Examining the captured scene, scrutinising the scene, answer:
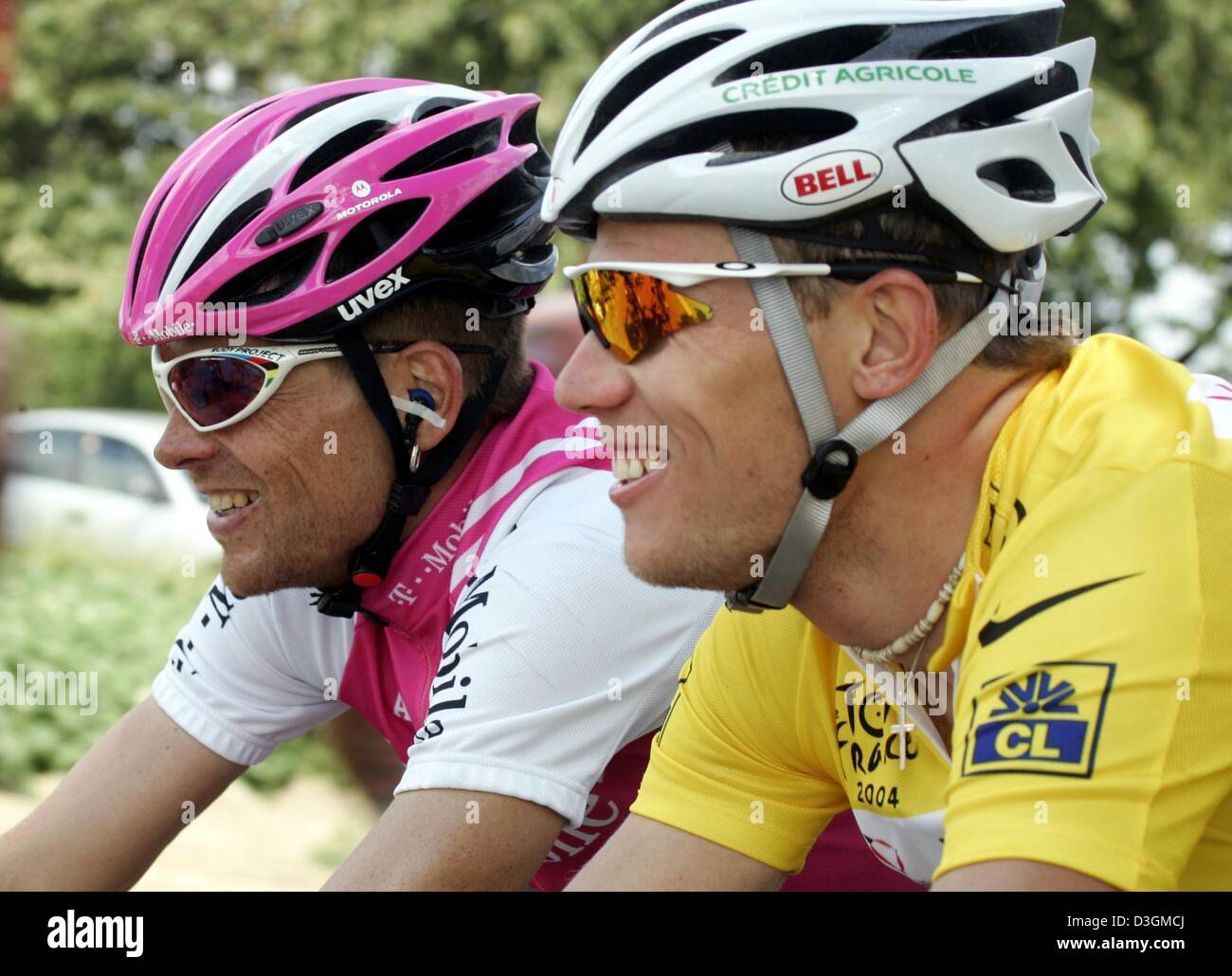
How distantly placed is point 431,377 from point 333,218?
1.28ft

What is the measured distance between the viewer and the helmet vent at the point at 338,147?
10.1 feet

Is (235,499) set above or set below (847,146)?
below

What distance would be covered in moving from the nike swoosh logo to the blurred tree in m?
11.5

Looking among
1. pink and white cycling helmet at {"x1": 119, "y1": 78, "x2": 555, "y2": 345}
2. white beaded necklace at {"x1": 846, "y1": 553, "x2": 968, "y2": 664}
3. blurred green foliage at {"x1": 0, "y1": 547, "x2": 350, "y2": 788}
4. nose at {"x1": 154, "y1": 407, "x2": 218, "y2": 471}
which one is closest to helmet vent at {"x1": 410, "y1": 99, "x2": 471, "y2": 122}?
pink and white cycling helmet at {"x1": 119, "y1": 78, "x2": 555, "y2": 345}

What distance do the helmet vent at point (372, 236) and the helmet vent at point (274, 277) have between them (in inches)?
1.9

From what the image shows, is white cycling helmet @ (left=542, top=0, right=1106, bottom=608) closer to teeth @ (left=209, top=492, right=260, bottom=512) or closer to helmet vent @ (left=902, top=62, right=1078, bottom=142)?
helmet vent @ (left=902, top=62, right=1078, bottom=142)

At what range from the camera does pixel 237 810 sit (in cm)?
726

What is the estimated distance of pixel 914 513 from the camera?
6.79 ft

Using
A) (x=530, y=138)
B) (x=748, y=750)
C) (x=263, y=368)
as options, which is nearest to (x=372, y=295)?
(x=263, y=368)

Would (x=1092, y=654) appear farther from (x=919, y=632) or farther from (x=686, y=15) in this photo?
(x=686, y=15)

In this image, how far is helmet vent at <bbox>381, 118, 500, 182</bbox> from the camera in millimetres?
3109

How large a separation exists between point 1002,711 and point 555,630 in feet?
3.67

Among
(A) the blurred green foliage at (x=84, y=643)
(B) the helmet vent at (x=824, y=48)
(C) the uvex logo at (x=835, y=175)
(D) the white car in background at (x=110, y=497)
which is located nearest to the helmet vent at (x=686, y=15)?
(B) the helmet vent at (x=824, y=48)

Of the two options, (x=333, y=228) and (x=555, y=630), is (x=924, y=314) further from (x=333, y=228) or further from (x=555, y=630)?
(x=333, y=228)
